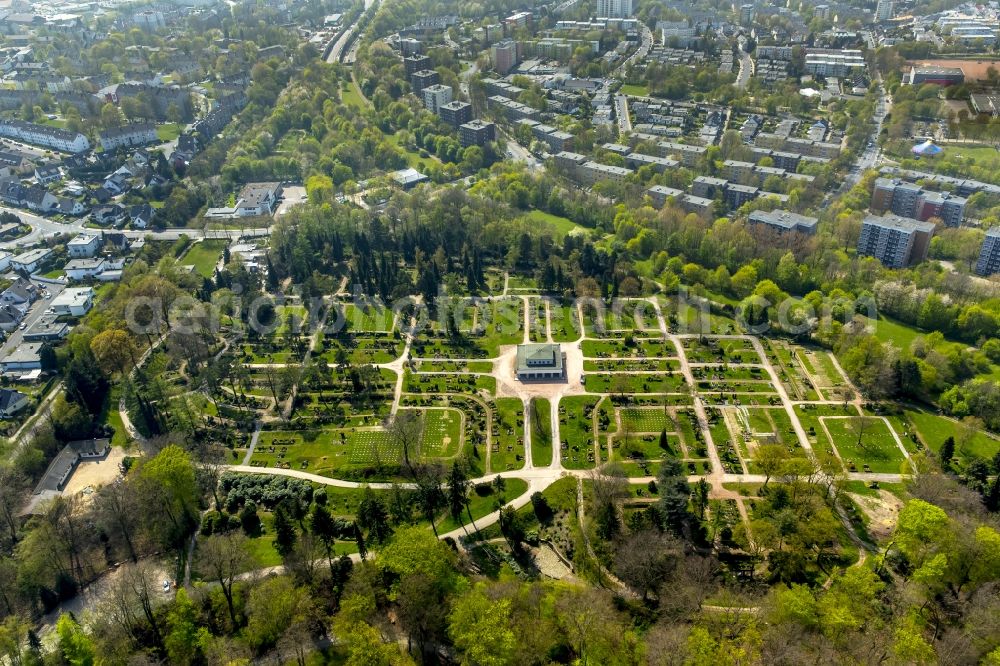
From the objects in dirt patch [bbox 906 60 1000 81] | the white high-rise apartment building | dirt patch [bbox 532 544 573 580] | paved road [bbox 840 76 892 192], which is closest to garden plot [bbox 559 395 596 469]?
dirt patch [bbox 532 544 573 580]

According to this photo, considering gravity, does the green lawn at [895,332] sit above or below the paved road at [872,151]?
below

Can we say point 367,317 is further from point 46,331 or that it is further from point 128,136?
point 128,136

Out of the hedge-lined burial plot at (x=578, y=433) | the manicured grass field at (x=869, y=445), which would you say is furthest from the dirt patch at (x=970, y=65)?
the hedge-lined burial plot at (x=578, y=433)

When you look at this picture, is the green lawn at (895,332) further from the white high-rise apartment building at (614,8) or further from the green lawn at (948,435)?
the white high-rise apartment building at (614,8)

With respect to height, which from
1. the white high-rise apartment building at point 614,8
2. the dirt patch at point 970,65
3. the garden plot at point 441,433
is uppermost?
the white high-rise apartment building at point 614,8

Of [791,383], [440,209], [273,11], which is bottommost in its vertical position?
[791,383]

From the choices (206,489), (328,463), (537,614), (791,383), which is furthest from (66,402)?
(791,383)

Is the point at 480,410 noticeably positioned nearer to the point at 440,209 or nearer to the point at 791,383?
the point at 791,383
